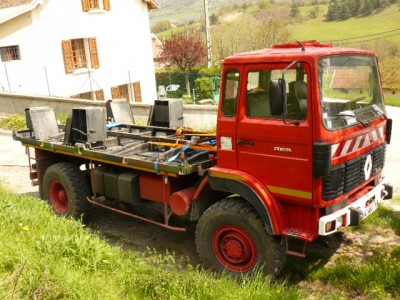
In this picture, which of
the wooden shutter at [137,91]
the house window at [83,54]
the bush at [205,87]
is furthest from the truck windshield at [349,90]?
the wooden shutter at [137,91]

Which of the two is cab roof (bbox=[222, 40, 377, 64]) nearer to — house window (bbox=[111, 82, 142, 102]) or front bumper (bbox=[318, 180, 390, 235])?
front bumper (bbox=[318, 180, 390, 235])

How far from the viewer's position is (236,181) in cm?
497

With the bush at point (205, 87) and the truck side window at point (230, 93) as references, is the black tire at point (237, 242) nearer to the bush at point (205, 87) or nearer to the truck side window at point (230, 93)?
the truck side window at point (230, 93)

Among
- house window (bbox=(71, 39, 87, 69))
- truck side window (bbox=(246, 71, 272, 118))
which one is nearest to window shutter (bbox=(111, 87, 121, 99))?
house window (bbox=(71, 39, 87, 69))

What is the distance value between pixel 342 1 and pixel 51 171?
8587cm

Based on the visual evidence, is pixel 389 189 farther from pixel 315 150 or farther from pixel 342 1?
pixel 342 1

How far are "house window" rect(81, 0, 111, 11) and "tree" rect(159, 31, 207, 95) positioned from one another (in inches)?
345

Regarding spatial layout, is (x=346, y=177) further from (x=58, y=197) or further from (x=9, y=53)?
(x=9, y=53)

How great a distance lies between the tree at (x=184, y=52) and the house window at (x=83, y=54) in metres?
9.72

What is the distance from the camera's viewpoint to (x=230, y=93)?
4.98 m

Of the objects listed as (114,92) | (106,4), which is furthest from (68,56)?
(106,4)

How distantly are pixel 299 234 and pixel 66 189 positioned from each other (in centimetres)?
411

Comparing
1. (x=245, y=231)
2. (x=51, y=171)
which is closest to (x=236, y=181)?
(x=245, y=231)

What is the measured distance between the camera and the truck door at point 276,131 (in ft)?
14.5
